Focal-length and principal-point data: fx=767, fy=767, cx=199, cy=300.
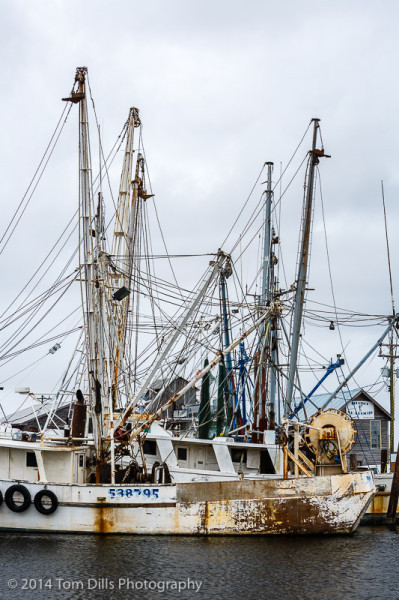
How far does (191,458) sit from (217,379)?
4.87m

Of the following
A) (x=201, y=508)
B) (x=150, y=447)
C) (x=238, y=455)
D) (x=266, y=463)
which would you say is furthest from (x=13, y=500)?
(x=266, y=463)

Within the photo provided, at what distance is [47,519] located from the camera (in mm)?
25031

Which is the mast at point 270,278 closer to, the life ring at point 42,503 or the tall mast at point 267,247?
the tall mast at point 267,247

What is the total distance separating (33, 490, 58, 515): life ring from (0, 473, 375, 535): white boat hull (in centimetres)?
20

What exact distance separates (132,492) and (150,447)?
14.1 ft

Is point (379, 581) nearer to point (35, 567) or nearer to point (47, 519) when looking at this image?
point (35, 567)

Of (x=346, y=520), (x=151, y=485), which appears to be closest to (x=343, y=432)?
(x=346, y=520)

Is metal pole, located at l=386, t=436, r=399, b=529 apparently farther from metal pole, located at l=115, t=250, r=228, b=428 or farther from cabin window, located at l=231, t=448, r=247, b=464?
metal pole, located at l=115, t=250, r=228, b=428

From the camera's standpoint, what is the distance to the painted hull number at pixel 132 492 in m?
24.9

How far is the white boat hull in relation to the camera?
24.8 meters

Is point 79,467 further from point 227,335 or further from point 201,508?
point 227,335

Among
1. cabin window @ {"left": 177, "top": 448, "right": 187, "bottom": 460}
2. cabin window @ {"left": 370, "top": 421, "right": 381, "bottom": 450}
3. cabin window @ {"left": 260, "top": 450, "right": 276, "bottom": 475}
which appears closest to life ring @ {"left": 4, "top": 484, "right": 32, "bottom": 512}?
cabin window @ {"left": 177, "top": 448, "right": 187, "bottom": 460}

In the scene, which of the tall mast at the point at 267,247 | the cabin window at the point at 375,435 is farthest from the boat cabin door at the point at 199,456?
the cabin window at the point at 375,435

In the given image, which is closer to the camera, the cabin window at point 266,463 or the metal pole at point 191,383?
the metal pole at point 191,383
